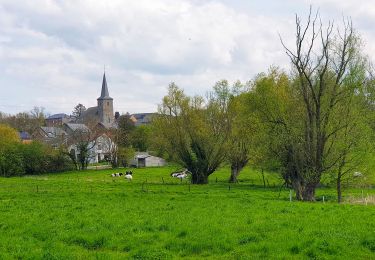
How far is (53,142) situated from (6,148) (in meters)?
20.2

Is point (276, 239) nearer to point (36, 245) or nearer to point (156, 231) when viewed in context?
point (156, 231)

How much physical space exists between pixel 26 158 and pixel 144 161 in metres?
29.7

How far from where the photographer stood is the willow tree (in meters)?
59.5

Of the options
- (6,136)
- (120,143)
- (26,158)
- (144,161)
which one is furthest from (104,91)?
(26,158)

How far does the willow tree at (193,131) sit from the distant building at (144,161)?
158 feet

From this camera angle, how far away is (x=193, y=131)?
5978cm

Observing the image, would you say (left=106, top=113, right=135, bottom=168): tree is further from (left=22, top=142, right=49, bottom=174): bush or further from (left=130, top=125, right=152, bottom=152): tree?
(left=22, top=142, right=49, bottom=174): bush

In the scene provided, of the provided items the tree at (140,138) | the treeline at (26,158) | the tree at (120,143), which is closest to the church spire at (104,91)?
the tree at (120,143)

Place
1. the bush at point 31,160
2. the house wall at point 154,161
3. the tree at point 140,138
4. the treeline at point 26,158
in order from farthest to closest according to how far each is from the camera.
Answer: the tree at point 140,138, the house wall at point 154,161, the treeline at point 26,158, the bush at point 31,160

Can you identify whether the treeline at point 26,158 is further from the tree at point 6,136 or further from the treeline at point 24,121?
the treeline at point 24,121

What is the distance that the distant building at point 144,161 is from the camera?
109 metres

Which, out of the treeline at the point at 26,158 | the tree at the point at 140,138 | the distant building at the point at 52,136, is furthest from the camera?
the tree at the point at 140,138

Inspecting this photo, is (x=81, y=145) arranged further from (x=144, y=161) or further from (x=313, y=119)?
(x=313, y=119)

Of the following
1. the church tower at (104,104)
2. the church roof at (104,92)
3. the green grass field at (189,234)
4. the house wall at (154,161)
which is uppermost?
the church roof at (104,92)
